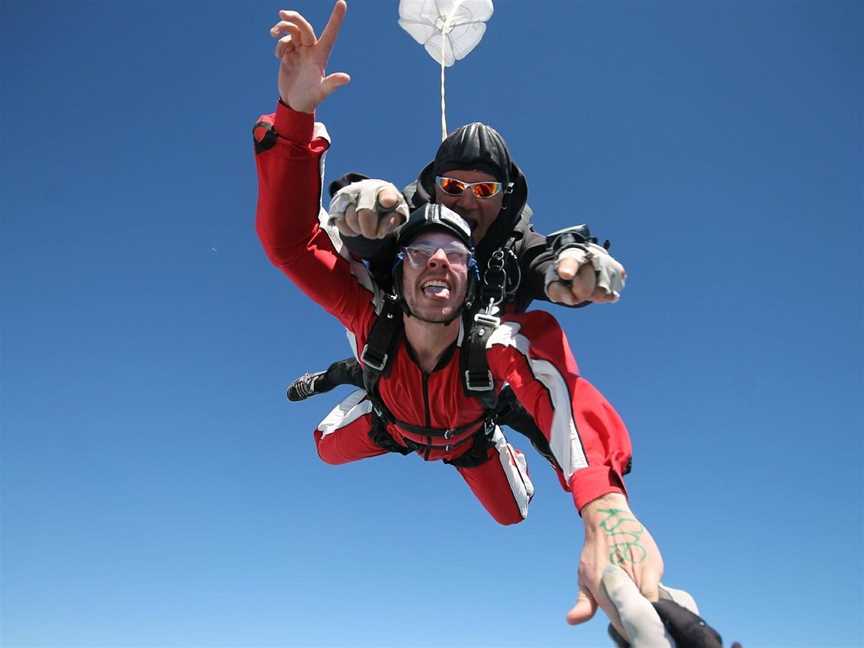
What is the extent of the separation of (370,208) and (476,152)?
86 centimetres

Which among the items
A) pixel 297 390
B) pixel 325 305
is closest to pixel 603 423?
pixel 325 305

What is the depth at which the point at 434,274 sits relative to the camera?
2.17m

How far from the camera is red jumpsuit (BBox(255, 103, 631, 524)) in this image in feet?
5.40

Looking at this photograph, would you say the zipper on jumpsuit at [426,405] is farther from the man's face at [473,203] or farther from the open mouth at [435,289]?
the man's face at [473,203]

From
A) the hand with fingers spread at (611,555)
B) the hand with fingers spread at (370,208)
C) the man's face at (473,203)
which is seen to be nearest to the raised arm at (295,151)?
the hand with fingers spread at (370,208)

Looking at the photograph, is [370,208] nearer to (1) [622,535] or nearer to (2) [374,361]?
(2) [374,361]

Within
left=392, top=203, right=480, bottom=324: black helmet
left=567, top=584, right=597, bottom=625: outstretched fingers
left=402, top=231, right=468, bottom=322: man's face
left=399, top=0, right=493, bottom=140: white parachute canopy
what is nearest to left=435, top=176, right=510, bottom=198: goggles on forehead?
left=392, top=203, right=480, bottom=324: black helmet

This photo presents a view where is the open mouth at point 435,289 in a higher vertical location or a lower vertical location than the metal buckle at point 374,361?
higher

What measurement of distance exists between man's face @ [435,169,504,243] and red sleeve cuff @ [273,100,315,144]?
729 millimetres

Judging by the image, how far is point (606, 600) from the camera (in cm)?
125

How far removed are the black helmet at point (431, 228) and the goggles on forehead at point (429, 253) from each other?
0.14 feet

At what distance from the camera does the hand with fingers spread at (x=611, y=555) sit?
4.15 feet

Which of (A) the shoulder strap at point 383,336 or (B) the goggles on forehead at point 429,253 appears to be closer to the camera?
(B) the goggles on forehead at point 429,253

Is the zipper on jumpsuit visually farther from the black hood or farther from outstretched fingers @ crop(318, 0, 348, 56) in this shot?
outstretched fingers @ crop(318, 0, 348, 56)
